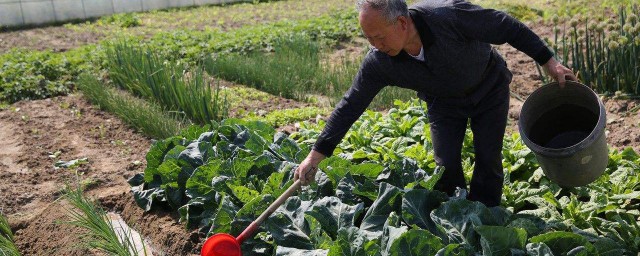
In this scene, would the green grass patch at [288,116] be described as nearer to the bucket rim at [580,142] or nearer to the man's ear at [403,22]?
the bucket rim at [580,142]

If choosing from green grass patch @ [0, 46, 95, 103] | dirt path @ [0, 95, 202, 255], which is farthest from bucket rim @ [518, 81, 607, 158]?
green grass patch @ [0, 46, 95, 103]

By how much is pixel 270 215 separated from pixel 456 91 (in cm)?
105

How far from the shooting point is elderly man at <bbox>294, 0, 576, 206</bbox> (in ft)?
10.4

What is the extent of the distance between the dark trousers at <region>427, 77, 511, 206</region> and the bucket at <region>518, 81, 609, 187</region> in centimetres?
14

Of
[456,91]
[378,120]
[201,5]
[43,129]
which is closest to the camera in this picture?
[456,91]

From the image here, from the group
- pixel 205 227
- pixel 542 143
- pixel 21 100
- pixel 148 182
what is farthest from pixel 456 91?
pixel 21 100

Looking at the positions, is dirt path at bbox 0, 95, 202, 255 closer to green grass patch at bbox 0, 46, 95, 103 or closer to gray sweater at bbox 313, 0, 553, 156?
green grass patch at bbox 0, 46, 95, 103

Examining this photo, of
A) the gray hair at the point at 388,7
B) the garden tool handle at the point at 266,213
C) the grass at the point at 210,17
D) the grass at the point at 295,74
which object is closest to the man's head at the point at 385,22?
the gray hair at the point at 388,7

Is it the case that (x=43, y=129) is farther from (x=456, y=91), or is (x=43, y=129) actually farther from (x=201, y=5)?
(x=201, y=5)

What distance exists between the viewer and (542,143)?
384cm

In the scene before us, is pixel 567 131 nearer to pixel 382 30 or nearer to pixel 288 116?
pixel 382 30

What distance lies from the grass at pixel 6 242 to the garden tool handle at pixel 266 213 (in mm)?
1221

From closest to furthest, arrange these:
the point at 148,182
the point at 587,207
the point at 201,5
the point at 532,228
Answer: the point at 532,228, the point at 587,207, the point at 148,182, the point at 201,5

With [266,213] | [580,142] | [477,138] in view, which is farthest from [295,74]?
[580,142]
